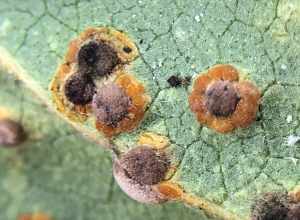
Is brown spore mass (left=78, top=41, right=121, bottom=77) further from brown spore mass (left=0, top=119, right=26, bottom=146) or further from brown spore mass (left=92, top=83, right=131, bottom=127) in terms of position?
brown spore mass (left=0, top=119, right=26, bottom=146)

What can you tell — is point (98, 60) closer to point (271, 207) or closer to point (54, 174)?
point (54, 174)

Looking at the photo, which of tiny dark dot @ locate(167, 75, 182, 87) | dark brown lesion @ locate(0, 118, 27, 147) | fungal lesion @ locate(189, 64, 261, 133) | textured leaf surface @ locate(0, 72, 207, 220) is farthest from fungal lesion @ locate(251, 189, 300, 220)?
dark brown lesion @ locate(0, 118, 27, 147)

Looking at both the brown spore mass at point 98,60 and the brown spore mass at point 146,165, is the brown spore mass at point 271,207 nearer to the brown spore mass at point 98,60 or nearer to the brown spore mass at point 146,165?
the brown spore mass at point 146,165

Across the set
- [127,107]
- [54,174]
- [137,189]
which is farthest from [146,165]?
[54,174]

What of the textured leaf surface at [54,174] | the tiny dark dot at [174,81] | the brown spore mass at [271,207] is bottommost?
the textured leaf surface at [54,174]

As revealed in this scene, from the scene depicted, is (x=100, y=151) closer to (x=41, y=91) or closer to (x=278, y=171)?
(x=41, y=91)

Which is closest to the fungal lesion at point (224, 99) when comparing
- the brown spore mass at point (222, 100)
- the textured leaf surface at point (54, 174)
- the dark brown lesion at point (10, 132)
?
the brown spore mass at point (222, 100)
